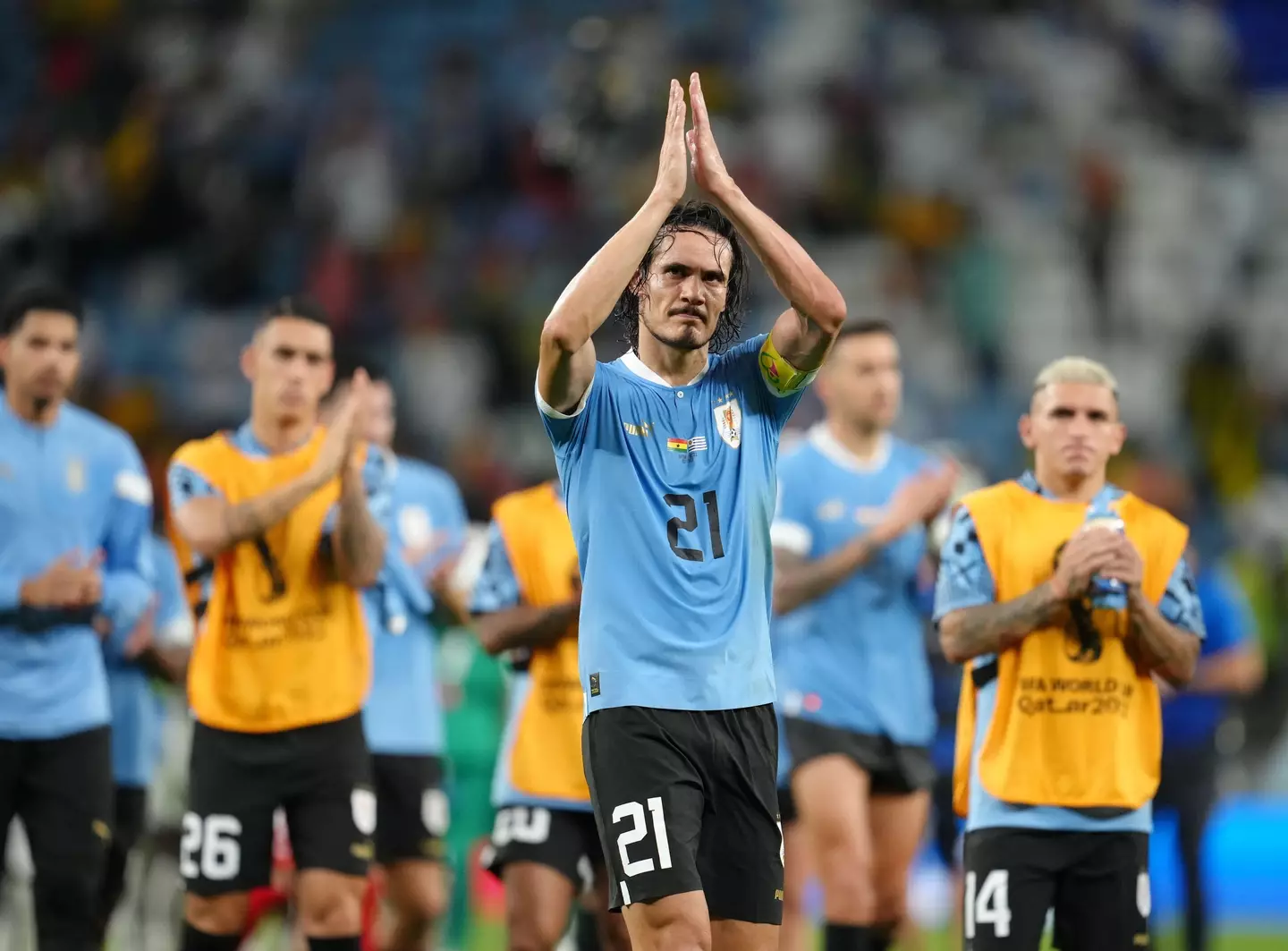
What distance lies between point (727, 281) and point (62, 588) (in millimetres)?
3186

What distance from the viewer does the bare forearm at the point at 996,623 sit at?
591 cm

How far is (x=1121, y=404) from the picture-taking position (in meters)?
15.2

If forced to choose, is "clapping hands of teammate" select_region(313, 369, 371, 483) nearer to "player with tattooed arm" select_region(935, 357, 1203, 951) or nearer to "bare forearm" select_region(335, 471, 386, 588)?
"bare forearm" select_region(335, 471, 386, 588)

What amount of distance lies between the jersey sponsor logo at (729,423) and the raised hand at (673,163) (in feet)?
1.97

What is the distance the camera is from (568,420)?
5.05 m

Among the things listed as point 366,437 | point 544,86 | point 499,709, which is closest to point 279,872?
point 499,709

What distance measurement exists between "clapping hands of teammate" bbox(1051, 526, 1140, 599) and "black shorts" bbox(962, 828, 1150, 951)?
0.79m

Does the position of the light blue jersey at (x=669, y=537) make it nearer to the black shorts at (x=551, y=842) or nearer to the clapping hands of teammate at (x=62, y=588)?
the black shorts at (x=551, y=842)

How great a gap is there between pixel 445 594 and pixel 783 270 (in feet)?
14.7

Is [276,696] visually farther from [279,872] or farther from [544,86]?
[544,86]

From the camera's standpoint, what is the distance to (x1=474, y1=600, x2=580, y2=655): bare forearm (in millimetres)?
7070

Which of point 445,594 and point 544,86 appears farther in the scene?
point 544,86

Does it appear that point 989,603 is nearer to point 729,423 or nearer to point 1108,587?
point 1108,587

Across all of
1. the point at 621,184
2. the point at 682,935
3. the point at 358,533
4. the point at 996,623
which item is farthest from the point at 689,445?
the point at 621,184
